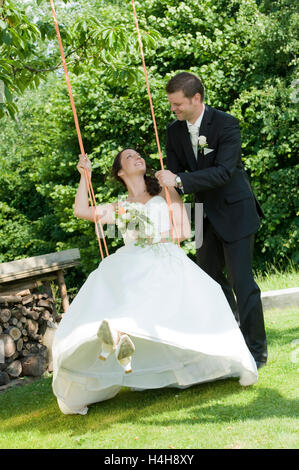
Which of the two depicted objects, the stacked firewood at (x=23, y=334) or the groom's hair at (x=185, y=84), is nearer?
the groom's hair at (x=185, y=84)

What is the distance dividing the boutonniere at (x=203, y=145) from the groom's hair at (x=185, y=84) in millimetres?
252

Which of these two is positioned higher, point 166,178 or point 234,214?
point 166,178

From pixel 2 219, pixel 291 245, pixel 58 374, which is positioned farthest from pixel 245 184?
pixel 2 219

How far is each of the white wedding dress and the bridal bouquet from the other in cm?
6

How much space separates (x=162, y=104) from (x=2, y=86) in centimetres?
456

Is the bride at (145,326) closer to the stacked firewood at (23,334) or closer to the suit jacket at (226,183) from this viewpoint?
the suit jacket at (226,183)

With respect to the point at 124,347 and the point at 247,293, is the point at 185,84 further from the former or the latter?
the point at 124,347

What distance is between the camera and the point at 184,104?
3.51 meters

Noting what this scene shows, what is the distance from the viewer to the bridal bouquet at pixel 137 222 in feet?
11.4

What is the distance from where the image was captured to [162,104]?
318 inches

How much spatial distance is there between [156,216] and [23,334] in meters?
1.73

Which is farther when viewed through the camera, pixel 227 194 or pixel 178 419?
pixel 227 194

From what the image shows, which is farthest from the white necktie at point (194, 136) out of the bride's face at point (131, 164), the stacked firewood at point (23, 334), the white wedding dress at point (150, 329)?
the stacked firewood at point (23, 334)

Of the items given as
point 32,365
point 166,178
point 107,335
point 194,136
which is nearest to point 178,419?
point 107,335
